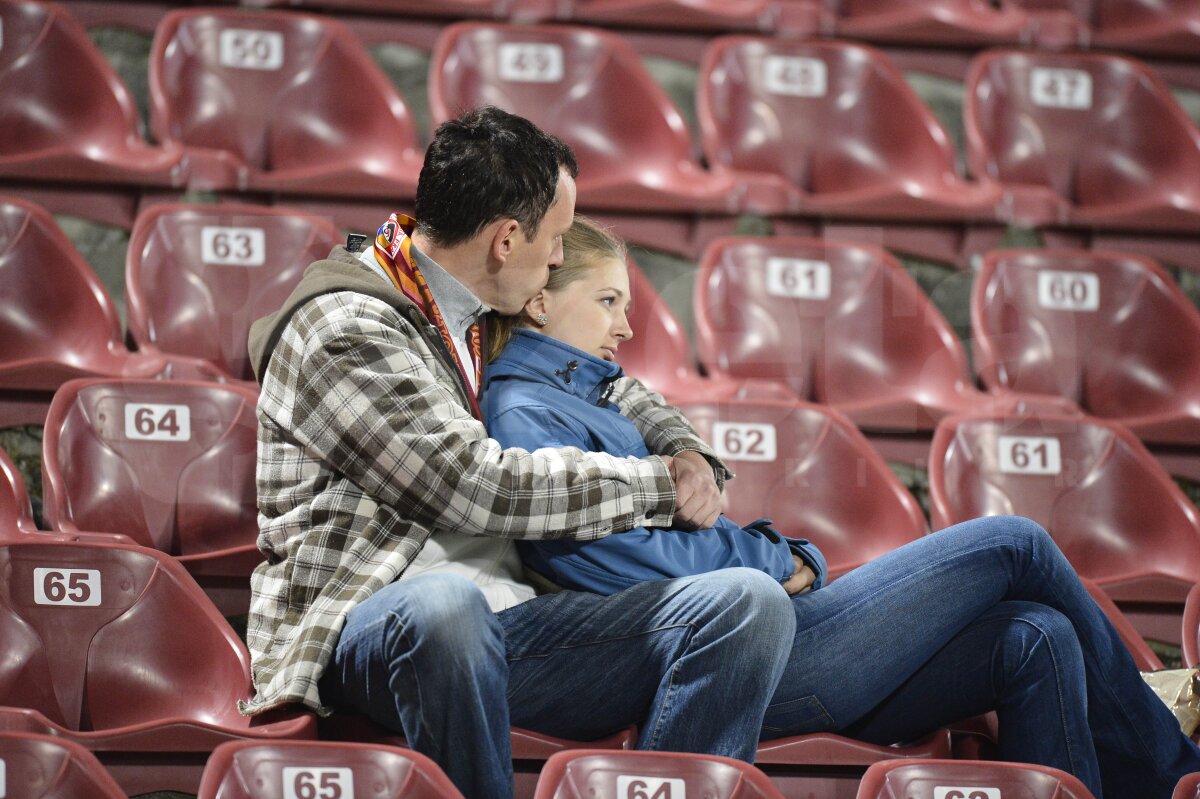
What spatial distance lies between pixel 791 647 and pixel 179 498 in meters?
0.64

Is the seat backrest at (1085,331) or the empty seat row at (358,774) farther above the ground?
the seat backrest at (1085,331)

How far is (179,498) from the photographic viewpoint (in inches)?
55.2

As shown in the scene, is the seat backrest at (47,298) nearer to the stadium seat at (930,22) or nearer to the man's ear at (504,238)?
the man's ear at (504,238)

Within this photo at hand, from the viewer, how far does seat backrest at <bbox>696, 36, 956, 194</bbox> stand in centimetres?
211

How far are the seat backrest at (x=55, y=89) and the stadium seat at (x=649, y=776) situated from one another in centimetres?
130

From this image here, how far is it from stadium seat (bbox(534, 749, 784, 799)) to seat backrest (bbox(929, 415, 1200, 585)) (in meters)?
0.68

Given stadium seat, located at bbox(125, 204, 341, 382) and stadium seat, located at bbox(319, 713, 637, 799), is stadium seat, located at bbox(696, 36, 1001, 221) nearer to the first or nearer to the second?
stadium seat, located at bbox(125, 204, 341, 382)

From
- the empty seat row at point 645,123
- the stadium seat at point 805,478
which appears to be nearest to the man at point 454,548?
the stadium seat at point 805,478

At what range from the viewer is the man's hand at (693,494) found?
1.16 meters

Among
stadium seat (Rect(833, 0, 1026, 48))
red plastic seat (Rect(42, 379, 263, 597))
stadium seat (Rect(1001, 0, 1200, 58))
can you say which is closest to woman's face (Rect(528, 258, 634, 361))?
red plastic seat (Rect(42, 379, 263, 597))

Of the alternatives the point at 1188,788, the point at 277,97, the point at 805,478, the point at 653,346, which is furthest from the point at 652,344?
the point at 1188,788

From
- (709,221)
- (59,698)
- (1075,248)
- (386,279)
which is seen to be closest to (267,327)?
(386,279)

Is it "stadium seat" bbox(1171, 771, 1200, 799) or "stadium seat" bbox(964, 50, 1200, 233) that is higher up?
"stadium seat" bbox(964, 50, 1200, 233)

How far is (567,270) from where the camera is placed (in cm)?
125
